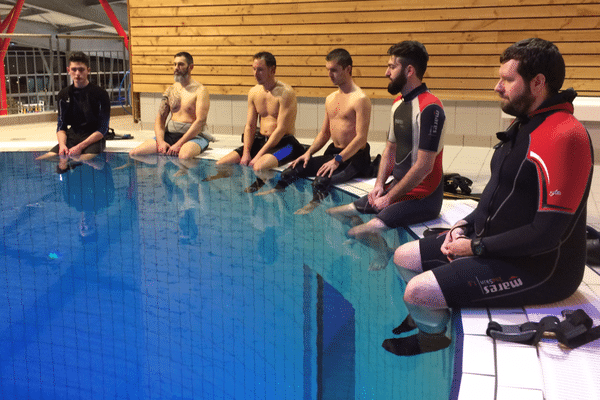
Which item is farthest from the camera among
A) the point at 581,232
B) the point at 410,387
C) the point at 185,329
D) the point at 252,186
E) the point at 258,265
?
the point at 252,186

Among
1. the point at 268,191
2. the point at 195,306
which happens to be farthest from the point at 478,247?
the point at 268,191

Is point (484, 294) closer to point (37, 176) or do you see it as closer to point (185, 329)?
point (185, 329)

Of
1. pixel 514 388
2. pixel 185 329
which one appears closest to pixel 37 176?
pixel 185 329

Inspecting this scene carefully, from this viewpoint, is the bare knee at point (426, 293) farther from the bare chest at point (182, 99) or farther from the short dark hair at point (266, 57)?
the bare chest at point (182, 99)

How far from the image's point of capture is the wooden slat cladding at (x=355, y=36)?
28.1 feet

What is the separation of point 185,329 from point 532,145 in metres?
1.99

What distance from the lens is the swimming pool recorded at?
8.55 ft

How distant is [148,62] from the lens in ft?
36.4

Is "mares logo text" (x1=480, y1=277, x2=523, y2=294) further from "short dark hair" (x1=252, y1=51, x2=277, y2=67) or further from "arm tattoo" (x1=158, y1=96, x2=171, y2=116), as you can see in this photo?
"arm tattoo" (x1=158, y1=96, x2=171, y2=116)

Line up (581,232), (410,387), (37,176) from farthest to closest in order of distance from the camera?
1. (37,176)
2. (581,232)
3. (410,387)

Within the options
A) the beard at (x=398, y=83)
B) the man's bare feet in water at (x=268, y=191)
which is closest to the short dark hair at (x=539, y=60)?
the beard at (x=398, y=83)

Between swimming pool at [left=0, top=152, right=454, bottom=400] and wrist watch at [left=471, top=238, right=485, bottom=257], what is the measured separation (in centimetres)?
54

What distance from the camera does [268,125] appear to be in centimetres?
730

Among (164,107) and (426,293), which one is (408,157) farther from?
(164,107)
